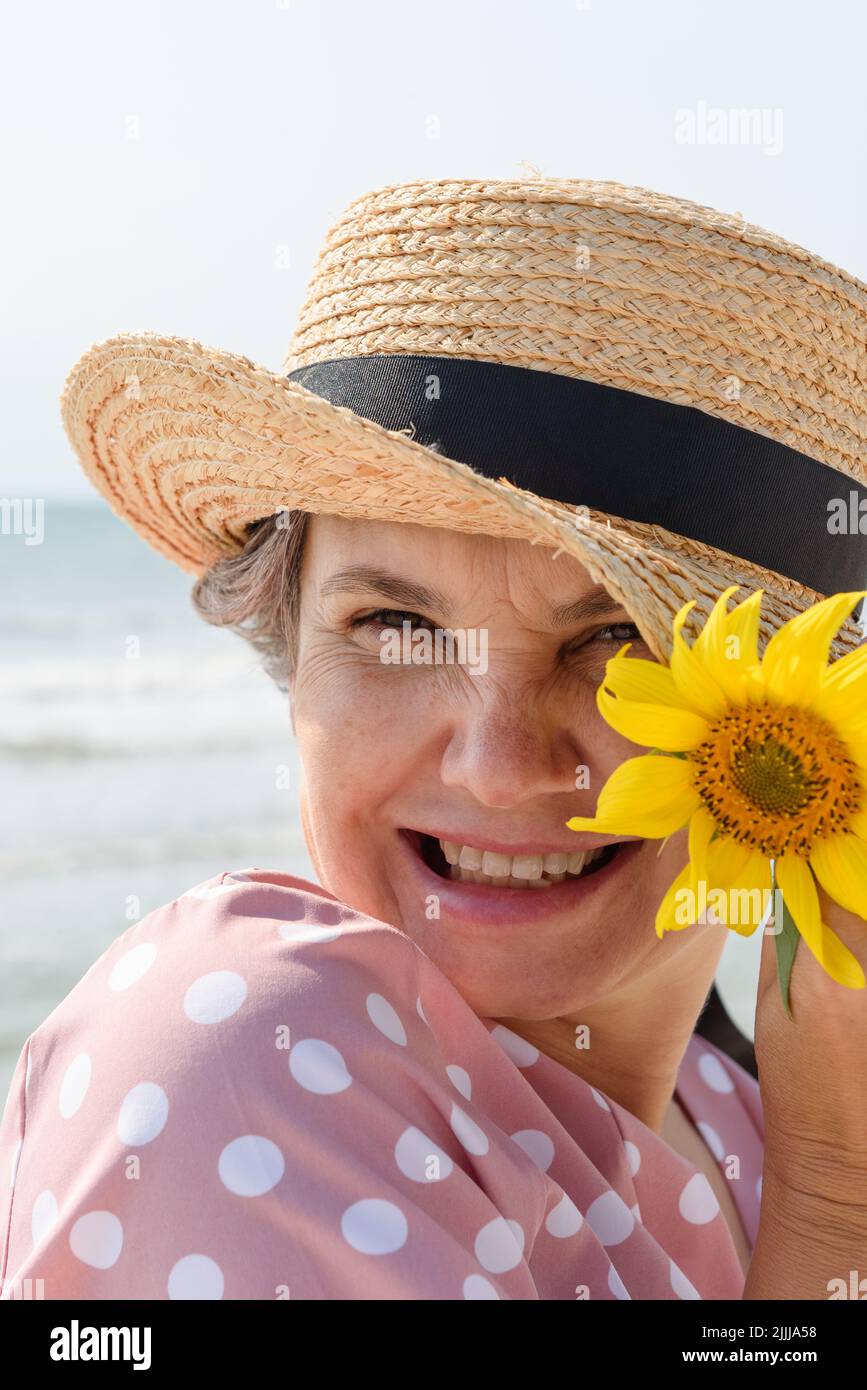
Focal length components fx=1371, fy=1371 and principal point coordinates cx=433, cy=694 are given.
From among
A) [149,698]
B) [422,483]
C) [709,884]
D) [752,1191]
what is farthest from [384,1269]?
[149,698]

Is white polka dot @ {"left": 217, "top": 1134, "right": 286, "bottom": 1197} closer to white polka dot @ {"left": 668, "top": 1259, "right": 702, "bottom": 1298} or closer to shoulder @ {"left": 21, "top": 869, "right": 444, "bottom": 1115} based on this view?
shoulder @ {"left": 21, "top": 869, "right": 444, "bottom": 1115}

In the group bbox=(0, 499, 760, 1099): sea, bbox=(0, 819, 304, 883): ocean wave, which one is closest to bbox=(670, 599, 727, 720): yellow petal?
bbox=(0, 499, 760, 1099): sea

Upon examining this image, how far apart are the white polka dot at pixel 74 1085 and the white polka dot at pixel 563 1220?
458 millimetres

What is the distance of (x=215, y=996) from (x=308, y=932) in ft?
0.36

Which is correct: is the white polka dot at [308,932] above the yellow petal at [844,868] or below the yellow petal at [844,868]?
below

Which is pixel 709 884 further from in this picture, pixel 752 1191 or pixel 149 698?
pixel 149 698

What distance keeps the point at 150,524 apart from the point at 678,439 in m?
0.94

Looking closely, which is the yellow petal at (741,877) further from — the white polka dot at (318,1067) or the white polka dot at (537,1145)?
the white polka dot at (537,1145)

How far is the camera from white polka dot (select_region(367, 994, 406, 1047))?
4.00 feet

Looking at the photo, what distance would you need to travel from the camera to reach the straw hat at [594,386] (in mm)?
1458

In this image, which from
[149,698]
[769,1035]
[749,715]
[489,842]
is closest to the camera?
[749,715]

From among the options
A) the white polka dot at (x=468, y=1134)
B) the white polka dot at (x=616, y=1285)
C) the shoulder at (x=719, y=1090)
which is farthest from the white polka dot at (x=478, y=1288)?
the shoulder at (x=719, y=1090)

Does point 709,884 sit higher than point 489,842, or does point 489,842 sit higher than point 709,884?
point 709,884
